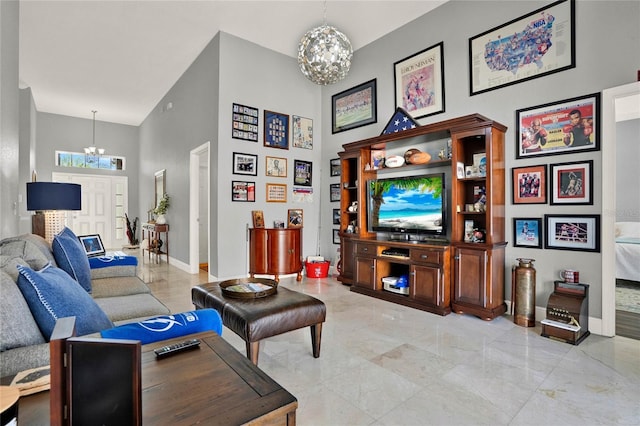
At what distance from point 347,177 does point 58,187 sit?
362 cm

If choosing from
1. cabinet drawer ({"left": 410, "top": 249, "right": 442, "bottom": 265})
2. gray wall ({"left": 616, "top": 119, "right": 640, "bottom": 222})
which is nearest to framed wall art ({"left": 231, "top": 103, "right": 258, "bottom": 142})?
cabinet drawer ({"left": 410, "top": 249, "right": 442, "bottom": 265})

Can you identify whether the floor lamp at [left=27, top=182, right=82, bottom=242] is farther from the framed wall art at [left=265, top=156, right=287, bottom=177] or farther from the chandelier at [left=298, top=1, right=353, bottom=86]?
the chandelier at [left=298, top=1, right=353, bottom=86]

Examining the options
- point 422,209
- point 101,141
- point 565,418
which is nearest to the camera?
point 565,418

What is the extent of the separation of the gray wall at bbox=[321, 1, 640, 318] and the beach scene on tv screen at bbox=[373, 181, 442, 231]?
76 cm

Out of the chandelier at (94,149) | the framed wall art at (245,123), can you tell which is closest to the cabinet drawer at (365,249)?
the framed wall art at (245,123)

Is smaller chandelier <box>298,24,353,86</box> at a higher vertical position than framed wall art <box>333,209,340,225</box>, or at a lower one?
higher

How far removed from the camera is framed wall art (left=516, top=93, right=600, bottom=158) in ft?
9.70

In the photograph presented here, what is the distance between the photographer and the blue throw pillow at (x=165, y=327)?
1323 mm

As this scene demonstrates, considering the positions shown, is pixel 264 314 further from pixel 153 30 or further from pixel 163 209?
pixel 163 209

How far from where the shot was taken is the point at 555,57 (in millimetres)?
3197

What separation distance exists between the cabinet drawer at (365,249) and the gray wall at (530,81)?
1487 millimetres

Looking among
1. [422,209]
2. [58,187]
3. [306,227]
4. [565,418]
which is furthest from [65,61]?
[565,418]

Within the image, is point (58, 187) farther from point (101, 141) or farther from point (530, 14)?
point (101, 141)

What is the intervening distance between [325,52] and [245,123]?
2.48 meters
